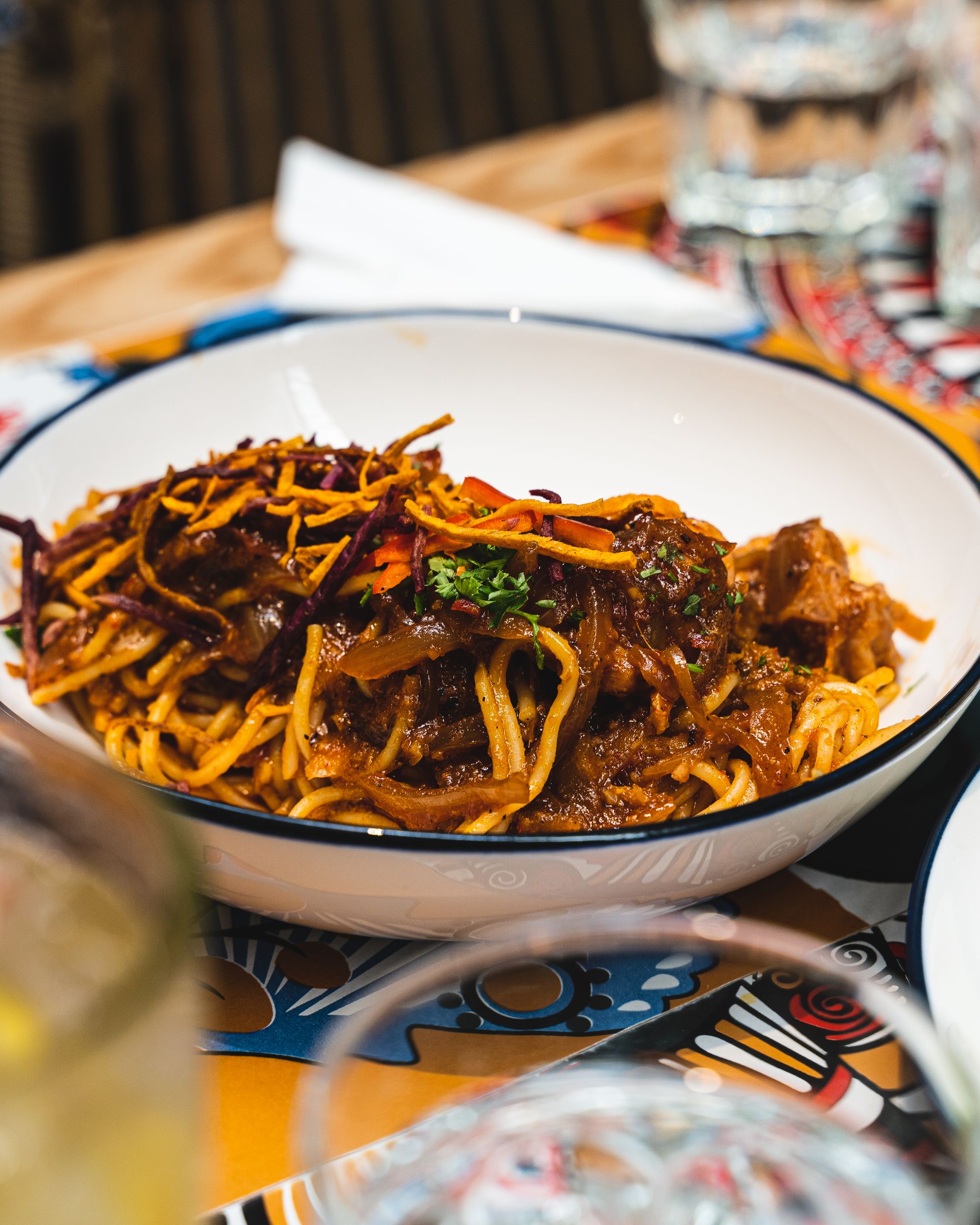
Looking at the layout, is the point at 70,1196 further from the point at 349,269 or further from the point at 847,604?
the point at 349,269

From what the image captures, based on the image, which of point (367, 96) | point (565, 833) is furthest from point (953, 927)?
point (367, 96)

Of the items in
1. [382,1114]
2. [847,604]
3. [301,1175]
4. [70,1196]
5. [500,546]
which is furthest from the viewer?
[847,604]

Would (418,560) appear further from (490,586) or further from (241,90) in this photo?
(241,90)

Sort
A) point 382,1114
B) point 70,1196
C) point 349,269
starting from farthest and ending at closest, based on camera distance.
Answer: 1. point 349,269
2. point 382,1114
3. point 70,1196

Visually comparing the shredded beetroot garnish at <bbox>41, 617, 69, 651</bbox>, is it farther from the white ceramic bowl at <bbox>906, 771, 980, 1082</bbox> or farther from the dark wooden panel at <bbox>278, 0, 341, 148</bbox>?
the dark wooden panel at <bbox>278, 0, 341, 148</bbox>

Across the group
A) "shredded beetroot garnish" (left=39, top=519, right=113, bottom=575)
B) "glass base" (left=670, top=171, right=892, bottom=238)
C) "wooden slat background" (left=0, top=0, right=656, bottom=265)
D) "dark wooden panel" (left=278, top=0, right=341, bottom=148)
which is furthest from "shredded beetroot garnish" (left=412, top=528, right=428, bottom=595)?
"dark wooden panel" (left=278, top=0, right=341, bottom=148)

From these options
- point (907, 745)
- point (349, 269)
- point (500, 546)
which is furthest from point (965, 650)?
point (349, 269)

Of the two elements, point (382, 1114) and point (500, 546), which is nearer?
point (382, 1114)

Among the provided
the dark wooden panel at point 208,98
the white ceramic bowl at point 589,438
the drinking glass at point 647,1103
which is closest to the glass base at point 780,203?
the white ceramic bowl at point 589,438
